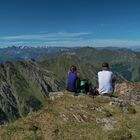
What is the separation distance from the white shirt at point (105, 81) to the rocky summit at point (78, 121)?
1806 millimetres

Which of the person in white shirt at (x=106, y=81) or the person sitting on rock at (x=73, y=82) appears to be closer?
the person in white shirt at (x=106, y=81)

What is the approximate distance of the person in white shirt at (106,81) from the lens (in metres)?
29.0

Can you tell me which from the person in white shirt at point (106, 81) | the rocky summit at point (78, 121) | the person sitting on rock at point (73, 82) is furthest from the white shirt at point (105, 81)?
the person sitting on rock at point (73, 82)

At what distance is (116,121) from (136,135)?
109 inches

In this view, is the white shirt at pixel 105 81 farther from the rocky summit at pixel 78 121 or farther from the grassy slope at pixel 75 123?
the grassy slope at pixel 75 123

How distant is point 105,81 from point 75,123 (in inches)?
326

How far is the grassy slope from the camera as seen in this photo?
19.8 metres

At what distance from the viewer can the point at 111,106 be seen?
2547cm

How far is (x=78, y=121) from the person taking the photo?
72.9 feet

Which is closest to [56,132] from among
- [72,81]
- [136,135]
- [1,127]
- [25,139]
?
[25,139]

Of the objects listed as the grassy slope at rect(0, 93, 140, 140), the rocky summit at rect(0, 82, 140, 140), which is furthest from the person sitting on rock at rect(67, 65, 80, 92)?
the grassy slope at rect(0, 93, 140, 140)

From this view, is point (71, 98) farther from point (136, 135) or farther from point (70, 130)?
point (136, 135)

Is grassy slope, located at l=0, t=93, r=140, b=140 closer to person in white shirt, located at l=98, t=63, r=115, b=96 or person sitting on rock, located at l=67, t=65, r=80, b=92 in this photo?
person in white shirt, located at l=98, t=63, r=115, b=96

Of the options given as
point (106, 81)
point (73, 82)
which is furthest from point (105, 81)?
point (73, 82)
